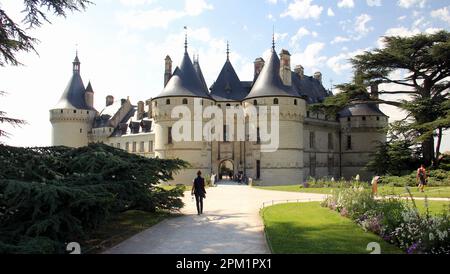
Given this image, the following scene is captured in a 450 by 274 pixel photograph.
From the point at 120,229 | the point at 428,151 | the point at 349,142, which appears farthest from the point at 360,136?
the point at 120,229

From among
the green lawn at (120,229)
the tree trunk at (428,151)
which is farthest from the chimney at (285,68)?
the green lawn at (120,229)

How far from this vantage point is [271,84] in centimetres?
3412

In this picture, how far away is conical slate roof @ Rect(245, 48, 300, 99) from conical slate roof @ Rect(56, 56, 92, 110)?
2622 centimetres

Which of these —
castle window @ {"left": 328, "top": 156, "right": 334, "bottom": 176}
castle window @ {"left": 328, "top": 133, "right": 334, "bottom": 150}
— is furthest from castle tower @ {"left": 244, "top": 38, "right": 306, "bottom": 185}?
castle window @ {"left": 328, "top": 133, "right": 334, "bottom": 150}

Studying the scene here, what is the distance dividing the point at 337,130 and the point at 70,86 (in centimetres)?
3428

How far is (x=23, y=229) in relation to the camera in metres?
7.36

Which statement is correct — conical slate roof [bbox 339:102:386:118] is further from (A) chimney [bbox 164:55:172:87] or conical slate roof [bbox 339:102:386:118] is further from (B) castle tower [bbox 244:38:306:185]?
(A) chimney [bbox 164:55:172:87]

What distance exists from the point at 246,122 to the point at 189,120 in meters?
5.22

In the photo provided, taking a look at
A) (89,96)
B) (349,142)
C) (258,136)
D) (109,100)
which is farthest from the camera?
(109,100)

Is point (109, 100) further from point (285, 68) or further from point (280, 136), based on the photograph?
point (280, 136)

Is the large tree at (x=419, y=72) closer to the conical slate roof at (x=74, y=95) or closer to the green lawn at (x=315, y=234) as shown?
the green lawn at (x=315, y=234)

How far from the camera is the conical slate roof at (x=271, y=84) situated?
33.6 m

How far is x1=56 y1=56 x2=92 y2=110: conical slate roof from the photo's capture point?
49531 mm
